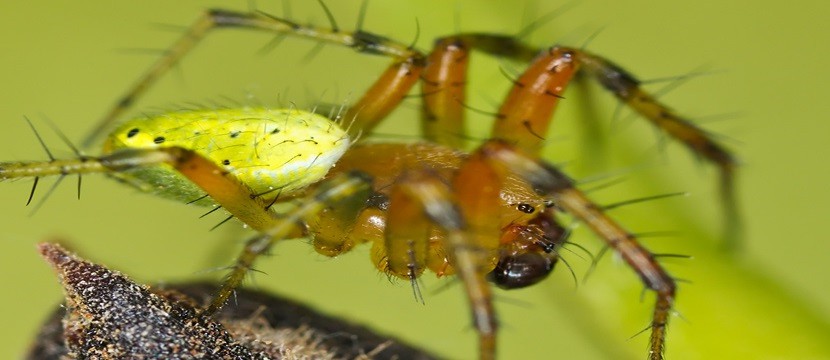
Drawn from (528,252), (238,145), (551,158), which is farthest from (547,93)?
(238,145)

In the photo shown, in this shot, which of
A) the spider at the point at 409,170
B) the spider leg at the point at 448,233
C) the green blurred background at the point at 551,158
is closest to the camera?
the spider leg at the point at 448,233

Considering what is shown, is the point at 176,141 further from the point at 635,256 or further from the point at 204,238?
the point at 635,256

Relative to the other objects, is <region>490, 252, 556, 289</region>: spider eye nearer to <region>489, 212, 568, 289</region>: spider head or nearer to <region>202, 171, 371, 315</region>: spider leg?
<region>489, 212, 568, 289</region>: spider head

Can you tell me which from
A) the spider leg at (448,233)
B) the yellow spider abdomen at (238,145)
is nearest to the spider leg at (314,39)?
the yellow spider abdomen at (238,145)

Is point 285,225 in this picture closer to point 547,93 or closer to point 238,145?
point 238,145

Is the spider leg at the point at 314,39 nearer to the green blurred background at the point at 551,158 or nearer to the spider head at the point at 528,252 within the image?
the green blurred background at the point at 551,158

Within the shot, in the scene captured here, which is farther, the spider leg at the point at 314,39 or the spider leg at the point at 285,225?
the spider leg at the point at 314,39
